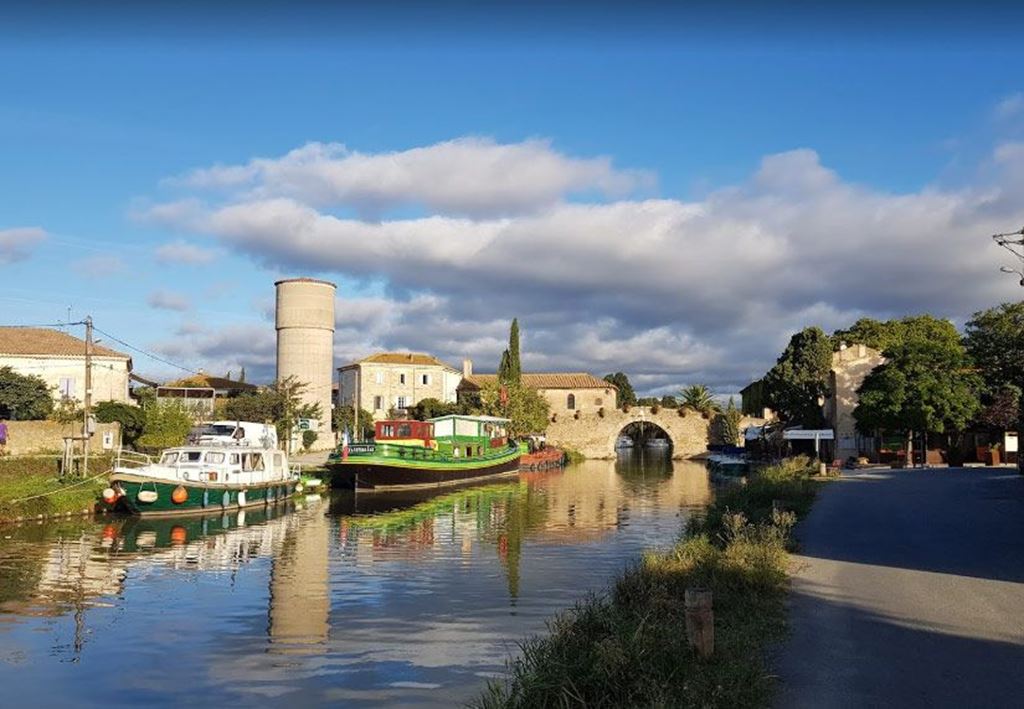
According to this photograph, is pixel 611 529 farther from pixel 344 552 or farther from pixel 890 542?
pixel 890 542

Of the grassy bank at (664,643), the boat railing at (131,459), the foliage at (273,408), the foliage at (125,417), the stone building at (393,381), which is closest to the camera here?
the grassy bank at (664,643)

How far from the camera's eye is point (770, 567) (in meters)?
13.8

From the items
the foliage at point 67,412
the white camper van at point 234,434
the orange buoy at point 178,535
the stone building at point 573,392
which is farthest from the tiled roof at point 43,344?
the stone building at point 573,392

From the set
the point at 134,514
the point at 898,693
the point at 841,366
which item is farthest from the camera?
the point at 841,366

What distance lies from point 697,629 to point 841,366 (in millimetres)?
56561

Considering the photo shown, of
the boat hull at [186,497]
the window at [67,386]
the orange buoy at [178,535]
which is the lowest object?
the orange buoy at [178,535]

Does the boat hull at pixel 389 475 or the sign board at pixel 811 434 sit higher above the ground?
the sign board at pixel 811 434

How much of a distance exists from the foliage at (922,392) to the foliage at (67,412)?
4179cm

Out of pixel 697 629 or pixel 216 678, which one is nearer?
pixel 697 629

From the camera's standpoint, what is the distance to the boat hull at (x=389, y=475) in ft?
152

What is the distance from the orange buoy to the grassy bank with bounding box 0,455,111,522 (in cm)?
425

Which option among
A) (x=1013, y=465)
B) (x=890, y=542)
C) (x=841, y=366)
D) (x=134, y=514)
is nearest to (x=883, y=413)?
(x=1013, y=465)

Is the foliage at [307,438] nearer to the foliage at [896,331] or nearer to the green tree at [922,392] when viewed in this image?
the green tree at [922,392]

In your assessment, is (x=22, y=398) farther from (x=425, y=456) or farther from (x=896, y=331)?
(x=896, y=331)
